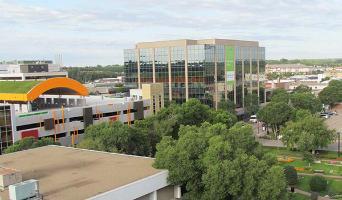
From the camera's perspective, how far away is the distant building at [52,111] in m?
43.8

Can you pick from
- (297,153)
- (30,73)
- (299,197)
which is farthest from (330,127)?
(30,73)

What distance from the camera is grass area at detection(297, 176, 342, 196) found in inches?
1372

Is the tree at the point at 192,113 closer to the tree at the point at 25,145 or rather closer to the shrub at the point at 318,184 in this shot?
the tree at the point at 25,145

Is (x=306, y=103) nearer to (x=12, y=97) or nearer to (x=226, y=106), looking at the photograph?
(x=226, y=106)

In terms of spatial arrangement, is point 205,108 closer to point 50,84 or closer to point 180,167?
point 50,84

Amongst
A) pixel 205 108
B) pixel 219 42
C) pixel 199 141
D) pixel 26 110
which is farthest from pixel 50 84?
pixel 219 42

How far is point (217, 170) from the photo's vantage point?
25.0 metres

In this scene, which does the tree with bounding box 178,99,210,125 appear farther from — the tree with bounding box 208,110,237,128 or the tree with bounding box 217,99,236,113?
the tree with bounding box 217,99,236,113

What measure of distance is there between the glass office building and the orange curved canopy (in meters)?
24.4

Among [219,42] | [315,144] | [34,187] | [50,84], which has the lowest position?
[315,144]

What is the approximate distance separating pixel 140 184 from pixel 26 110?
100 ft

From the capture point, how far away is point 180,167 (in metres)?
26.1

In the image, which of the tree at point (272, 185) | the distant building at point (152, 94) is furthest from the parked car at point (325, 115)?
the tree at point (272, 185)

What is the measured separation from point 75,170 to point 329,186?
895 inches
